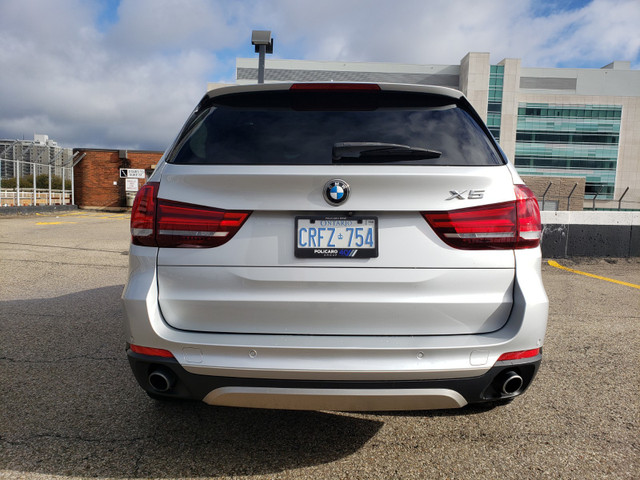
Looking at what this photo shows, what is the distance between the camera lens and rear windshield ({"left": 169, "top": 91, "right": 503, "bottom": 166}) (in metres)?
2.01

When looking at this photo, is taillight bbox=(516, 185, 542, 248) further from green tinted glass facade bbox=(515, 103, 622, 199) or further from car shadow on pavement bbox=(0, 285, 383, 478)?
green tinted glass facade bbox=(515, 103, 622, 199)

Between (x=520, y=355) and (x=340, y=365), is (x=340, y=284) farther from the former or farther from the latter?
(x=520, y=355)

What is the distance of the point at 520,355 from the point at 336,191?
1.03 m

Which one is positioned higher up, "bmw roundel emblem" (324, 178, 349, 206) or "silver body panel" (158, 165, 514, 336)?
"bmw roundel emblem" (324, 178, 349, 206)

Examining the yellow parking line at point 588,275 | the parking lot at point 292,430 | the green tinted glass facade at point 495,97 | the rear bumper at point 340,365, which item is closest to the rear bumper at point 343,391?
the rear bumper at point 340,365

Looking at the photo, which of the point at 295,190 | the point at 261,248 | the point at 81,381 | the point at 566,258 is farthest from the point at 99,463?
the point at 566,258

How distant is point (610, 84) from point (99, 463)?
99407 millimetres

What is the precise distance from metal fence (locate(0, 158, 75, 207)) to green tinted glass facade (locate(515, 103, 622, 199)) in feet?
217

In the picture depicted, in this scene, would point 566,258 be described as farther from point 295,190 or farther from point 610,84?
point 610,84

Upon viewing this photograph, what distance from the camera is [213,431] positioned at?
8.29 feet

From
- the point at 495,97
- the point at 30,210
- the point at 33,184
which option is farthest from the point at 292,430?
the point at 495,97

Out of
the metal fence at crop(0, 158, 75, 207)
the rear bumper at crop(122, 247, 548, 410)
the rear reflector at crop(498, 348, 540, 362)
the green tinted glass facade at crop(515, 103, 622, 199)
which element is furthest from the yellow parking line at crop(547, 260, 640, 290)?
the green tinted glass facade at crop(515, 103, 622, 199)

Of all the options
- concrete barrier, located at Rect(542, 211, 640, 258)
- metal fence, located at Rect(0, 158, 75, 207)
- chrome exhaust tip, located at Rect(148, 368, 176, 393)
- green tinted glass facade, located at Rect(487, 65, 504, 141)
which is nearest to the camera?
chrome exhaust tip, located at Rect(148, 368, 176, 393)

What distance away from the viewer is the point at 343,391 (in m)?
1.86
